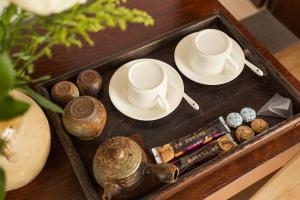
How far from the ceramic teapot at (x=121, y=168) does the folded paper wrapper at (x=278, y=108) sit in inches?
10.0

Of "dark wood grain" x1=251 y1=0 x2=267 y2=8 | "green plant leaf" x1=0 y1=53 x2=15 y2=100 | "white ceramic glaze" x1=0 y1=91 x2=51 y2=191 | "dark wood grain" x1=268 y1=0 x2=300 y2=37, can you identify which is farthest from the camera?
"dark wood grain" x1=251 y1=0 x2=267 y2=8

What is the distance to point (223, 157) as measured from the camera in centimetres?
61

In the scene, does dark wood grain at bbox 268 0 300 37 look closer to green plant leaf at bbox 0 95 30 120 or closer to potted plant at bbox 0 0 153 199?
potted plant at bbox 0 0 153 199

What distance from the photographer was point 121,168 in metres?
0.54

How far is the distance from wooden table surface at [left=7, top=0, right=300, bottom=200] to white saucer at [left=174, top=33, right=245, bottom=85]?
2.6 inches

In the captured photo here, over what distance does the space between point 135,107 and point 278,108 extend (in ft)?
0.94

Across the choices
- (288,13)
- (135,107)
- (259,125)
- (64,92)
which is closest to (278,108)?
(259,125)

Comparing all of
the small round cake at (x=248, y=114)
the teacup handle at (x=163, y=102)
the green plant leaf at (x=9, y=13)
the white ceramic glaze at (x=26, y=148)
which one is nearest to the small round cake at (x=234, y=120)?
the small round cake at (x=248, y=114)

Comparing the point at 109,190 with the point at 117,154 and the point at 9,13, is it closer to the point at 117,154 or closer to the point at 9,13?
the point at 117,154

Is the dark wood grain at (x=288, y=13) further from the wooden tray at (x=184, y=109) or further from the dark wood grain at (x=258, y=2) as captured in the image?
the wooden tray at (x=184, y=109)

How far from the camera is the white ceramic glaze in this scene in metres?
0.51

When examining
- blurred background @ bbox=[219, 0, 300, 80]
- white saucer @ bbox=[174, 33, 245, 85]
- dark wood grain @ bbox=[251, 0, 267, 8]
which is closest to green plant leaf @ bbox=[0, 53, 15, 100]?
white saucer @ bbox=[174, 33, 245, 85]

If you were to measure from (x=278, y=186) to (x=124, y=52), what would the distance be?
75 cm

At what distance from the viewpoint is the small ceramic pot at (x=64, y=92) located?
649mm
